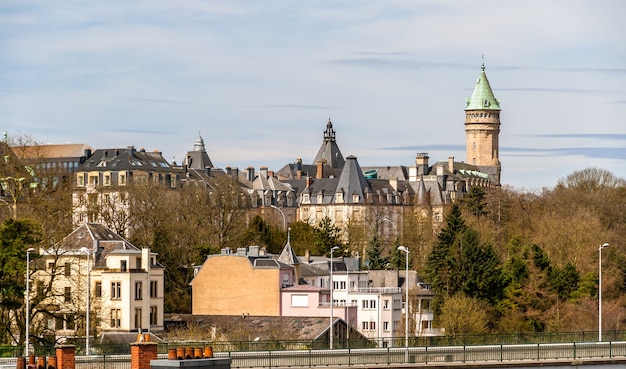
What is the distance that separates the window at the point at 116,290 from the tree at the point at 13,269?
17238 millimetres

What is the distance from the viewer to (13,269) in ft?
270

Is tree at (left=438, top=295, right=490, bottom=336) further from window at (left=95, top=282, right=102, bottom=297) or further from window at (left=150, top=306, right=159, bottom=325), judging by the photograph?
window at (left=95, top=282, right=102, bottom=297)

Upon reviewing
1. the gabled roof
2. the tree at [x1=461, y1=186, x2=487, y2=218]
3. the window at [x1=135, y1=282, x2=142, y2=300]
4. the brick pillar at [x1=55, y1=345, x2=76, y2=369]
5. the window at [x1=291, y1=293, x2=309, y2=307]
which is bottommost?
the brick pillar at [x1=55, y1=345, x2=76, y2=369]

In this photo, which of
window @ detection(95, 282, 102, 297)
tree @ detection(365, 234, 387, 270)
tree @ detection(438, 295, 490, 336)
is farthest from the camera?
A: tree @ detection(365, 234, 387, 270)

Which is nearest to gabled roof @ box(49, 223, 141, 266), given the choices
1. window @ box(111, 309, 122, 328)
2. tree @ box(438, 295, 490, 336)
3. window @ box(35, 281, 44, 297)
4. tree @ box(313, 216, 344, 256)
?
window @ box(111, 309, 122, 328)

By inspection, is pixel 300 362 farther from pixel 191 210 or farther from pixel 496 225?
pixel 496 225

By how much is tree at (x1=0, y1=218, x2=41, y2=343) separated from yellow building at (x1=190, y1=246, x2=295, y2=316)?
108ft

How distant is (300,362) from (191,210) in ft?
219

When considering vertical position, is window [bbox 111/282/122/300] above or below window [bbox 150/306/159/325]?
above

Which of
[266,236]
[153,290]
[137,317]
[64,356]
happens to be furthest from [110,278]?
[64,356]

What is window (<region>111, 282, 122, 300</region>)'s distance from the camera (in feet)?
336

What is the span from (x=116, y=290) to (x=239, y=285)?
54.0 feet

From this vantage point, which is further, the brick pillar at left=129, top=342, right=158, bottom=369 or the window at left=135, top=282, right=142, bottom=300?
the window at left=135, top=282, right=142, bottom=300

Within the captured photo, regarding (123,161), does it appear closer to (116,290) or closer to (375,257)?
(375,257)
